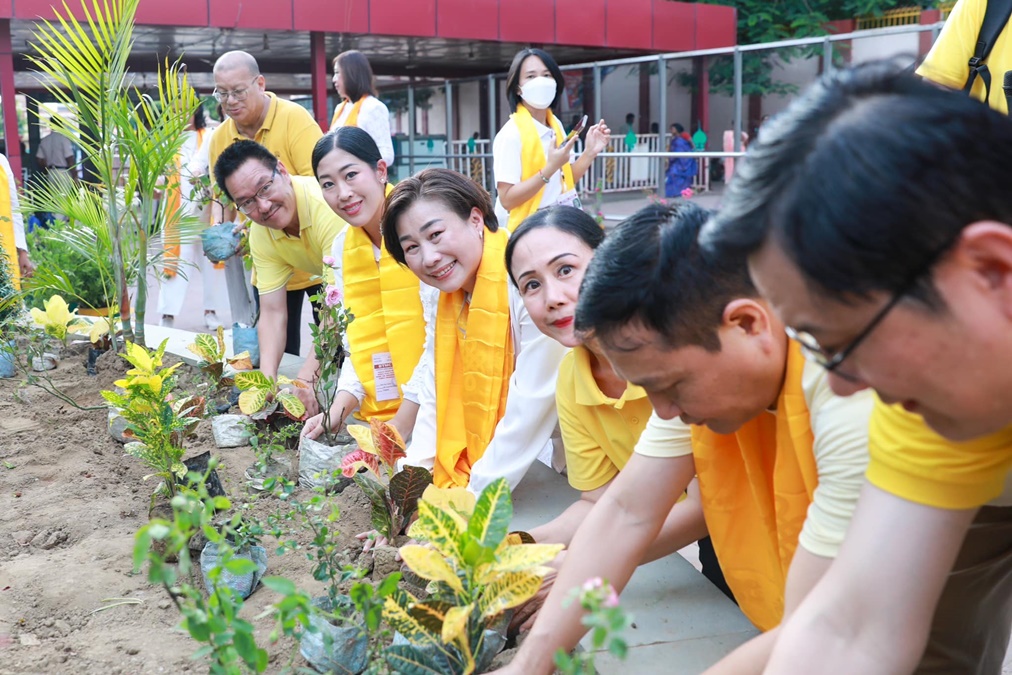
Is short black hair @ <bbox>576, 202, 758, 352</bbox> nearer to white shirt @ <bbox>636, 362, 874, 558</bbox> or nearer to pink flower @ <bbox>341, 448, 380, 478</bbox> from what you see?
white shirt @ <bbox>636, 362, 874, 558</bbox>

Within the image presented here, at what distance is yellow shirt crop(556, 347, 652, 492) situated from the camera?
2162 mm

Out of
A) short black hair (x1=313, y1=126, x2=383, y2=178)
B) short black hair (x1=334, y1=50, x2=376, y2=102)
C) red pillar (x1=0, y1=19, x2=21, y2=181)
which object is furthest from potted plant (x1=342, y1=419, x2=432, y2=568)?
red pillar (x1=0, y1=19, x2=21, y2=181)

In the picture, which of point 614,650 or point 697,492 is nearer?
point 614,650

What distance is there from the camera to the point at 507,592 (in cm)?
156

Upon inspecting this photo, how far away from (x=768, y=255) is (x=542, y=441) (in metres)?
1.71

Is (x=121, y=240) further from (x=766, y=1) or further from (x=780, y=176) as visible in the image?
(x=766, y=1)

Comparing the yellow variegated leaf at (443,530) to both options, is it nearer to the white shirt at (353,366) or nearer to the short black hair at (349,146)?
the white shirt at (353,366)

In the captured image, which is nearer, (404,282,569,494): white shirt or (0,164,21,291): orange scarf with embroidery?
(404,282,569,494): white shirt

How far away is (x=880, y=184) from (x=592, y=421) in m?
1.44

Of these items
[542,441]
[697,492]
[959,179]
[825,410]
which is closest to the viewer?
[959,179]

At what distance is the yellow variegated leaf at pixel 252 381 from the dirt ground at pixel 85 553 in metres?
0.25

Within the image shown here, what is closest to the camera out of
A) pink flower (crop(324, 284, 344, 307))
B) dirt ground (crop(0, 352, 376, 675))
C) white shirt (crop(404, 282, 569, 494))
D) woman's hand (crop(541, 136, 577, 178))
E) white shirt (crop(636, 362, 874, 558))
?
white shirt (crop(636, 362, 874, 558))

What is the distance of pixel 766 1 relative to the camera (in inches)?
596

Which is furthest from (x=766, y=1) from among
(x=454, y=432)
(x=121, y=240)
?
(x=454, y=432)
